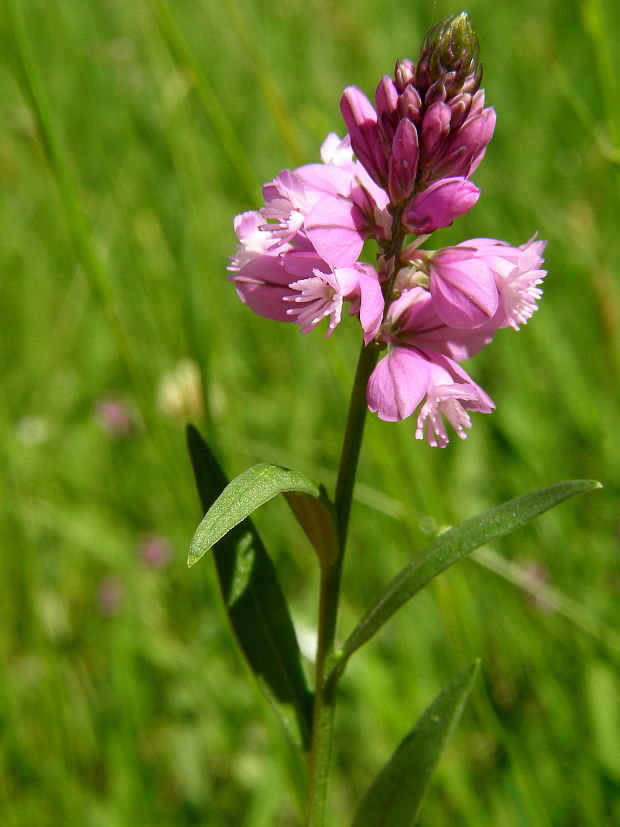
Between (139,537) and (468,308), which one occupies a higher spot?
(139,537)

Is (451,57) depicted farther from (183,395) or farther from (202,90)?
(183,395)

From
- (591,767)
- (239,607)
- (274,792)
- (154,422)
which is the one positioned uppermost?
(154,422)

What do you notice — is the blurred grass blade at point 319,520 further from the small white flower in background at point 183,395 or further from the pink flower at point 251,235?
the small white flower in background at point 183,395

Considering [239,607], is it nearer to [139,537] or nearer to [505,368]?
[139,537]

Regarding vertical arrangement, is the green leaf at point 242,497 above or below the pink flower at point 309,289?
below

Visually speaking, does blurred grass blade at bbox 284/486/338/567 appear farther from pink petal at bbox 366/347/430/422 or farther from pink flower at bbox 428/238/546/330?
pink flower at bbox 428/238/546/330

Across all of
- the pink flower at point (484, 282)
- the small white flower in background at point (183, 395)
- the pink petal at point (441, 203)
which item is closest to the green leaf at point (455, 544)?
the pink flower at point (484, 282)

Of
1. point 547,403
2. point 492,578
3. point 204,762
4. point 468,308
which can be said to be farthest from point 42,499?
point 468,308
